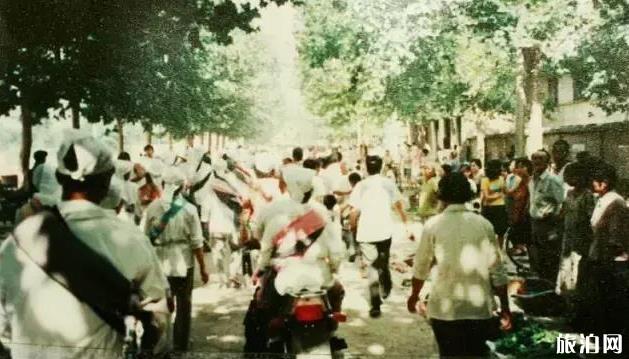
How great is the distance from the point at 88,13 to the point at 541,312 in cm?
644

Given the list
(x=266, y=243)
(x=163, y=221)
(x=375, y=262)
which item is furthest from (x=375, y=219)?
(x=266, y=243)

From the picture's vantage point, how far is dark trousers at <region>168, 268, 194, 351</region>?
221 inches

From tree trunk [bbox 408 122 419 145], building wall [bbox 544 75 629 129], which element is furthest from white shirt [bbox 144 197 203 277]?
tree trunk [bbox 408 122 419 145]

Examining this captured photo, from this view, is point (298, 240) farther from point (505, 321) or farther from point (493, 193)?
point (493, 193)

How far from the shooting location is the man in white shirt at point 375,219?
7.20m

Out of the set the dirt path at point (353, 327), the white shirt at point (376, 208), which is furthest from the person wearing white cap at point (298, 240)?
the white shirt at point (376, 208)

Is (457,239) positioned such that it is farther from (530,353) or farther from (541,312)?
(541,312)

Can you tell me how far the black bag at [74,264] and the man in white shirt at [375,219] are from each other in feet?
16.8

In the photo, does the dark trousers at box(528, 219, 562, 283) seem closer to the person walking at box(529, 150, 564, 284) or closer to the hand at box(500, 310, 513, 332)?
the person walking at box(529, 150, 564, 284)

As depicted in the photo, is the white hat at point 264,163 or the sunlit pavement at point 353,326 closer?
the sunlit pavement at point 353,326

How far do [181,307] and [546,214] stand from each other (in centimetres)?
467

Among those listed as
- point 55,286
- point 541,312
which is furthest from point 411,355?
point 55,286

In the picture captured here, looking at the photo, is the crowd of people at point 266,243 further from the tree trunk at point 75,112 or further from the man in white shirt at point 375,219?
the tree trunk at point 75,112

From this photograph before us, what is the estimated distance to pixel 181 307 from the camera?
18.5ft
